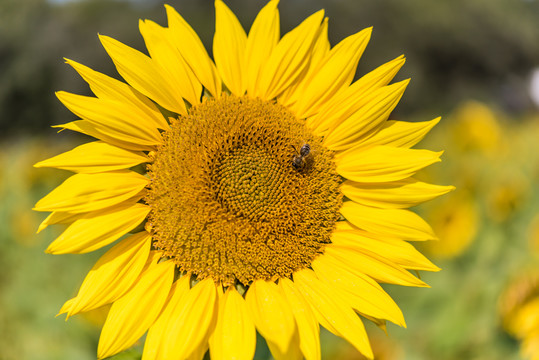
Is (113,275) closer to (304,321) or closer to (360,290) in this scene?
(304,321)

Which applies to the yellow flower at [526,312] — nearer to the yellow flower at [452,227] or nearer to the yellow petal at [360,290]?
the yellow flower at [452,227]

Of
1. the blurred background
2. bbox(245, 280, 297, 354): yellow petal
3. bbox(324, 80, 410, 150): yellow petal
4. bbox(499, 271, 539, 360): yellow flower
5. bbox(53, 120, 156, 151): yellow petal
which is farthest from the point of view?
the blurred background

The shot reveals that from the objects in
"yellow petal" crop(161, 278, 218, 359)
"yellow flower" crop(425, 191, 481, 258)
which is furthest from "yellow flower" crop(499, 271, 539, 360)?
"yellow petal" crop(161, 278, 218, 359)

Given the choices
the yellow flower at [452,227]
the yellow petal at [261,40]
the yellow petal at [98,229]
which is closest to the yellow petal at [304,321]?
the yellow petal at [98,229]

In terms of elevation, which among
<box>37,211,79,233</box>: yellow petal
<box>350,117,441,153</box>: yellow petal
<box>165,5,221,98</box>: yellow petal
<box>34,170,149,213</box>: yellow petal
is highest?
<box>350,117,441,153</box>: yellow petal

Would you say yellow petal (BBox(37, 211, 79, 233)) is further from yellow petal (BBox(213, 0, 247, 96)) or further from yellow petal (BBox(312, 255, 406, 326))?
yellow petal (BBox(312, 255, 406, 326))

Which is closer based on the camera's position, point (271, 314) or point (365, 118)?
point (271, 314)

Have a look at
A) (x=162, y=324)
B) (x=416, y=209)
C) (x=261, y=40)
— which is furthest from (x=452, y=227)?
(x=162, y=324)

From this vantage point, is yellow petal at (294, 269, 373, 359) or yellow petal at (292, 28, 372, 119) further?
yellow petal at (292, 28, 372, 119)
